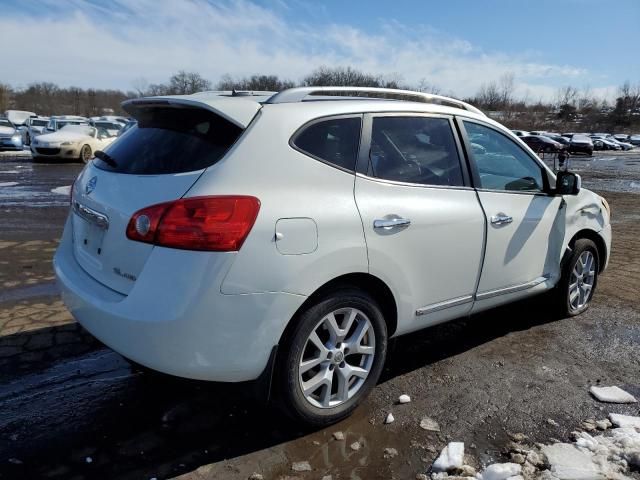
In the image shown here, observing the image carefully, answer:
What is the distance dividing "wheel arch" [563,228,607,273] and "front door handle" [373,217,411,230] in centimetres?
207

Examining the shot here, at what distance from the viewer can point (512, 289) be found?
3.86 meters

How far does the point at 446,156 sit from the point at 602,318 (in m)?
2.36

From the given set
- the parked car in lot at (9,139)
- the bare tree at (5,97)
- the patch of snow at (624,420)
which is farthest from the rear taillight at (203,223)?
the bare tree at (5,97)

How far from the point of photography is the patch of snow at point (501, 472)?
2436 mm

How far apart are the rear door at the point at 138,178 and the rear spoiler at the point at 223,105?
0.07 ft

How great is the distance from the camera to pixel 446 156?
3.44 m

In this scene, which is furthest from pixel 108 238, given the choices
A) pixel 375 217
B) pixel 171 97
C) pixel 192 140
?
pixel 375 217

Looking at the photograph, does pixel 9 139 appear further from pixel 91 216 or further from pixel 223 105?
pixel 223 105

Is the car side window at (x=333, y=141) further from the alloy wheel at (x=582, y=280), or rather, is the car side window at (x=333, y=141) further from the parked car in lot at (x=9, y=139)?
the parked car in lot at (x=9, y=139)

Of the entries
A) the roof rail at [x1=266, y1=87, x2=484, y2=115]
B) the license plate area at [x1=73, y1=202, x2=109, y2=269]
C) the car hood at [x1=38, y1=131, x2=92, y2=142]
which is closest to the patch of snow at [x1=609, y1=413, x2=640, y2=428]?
the roof rail at [x1=266, y1=87, x2=484, y2=115]

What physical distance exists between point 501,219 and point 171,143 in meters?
2.18

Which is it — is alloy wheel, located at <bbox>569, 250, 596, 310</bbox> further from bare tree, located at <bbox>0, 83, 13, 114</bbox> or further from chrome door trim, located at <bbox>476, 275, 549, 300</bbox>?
bare tree, located at <bbox>0, 83, 13, 114</bbox>

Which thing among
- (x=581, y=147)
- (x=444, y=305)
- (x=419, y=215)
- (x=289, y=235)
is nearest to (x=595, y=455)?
(x=444, y=305)

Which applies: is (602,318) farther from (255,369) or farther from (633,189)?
(633,189)
